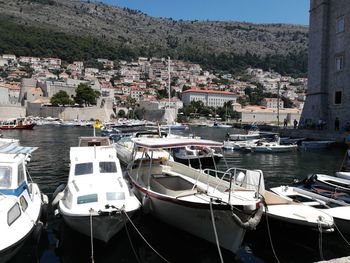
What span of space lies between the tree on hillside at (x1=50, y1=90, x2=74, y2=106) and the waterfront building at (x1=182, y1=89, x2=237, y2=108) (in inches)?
2171

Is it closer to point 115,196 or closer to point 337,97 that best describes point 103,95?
point 337,97

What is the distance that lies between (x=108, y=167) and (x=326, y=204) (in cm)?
663

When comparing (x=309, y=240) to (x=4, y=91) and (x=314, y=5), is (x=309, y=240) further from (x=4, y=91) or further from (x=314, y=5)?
(x=4, y=91)

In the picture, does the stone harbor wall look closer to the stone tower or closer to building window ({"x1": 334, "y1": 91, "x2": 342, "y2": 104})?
the stone tower

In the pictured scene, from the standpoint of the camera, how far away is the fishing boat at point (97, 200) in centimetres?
823

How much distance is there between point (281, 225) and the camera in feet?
29.6

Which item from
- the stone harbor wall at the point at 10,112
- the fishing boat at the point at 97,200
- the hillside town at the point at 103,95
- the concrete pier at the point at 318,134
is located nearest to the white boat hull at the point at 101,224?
the fishing boat at the point at 97,200

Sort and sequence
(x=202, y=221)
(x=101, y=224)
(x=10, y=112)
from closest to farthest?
(x=101, y=224), (x=202, y=221), (x=10, y=112)

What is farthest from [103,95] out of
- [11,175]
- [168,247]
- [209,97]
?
[168,247]

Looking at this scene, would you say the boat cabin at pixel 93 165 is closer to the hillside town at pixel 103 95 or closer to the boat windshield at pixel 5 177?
the boat windshield at pixel 5 177

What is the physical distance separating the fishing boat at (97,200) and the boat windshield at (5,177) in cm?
137

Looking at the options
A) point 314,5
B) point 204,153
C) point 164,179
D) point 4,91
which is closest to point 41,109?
point 4,91

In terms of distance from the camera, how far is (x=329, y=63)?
132 ft

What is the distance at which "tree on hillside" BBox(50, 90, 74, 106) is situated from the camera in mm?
106438
